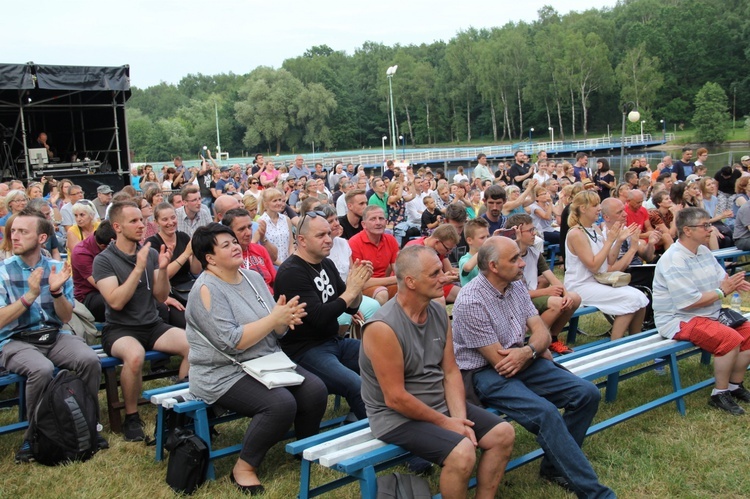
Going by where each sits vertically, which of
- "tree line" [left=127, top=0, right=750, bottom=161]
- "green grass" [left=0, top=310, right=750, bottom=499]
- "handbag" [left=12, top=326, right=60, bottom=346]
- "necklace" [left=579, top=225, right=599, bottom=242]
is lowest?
"green grass" [left=0, top=310, right=750, bottom=499]

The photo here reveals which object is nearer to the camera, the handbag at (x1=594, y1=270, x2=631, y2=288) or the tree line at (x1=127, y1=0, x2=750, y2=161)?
the handbag at (x1=594, y1=270, x2=631, y2=288)

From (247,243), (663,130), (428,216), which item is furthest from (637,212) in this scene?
(663,130)

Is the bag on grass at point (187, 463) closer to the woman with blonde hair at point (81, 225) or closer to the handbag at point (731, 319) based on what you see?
the woman with blonde hair at point (81, 225)

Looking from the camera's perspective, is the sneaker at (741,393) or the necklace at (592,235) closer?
the sneaker at (741,393)

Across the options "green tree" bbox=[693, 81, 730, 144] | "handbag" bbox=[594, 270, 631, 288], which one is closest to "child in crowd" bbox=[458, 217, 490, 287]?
"handbag" bbox=[594, 270, 631, 288]

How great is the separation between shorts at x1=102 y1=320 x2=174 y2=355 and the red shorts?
367 centimetres

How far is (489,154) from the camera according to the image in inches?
2211

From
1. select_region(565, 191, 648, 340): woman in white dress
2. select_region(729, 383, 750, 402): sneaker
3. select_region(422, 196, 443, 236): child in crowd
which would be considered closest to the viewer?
select_region(729, 383, 750, 402): sneaker

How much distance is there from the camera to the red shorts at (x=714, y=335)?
4.75 m

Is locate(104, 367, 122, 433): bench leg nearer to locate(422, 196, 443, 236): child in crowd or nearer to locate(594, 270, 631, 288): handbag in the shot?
locate(594, 270, 631, 288): handbag

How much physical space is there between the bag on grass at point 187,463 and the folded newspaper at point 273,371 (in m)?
0.47

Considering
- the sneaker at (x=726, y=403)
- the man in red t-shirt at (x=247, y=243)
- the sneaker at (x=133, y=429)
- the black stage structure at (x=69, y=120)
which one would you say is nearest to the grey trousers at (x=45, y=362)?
the sneaker at (x=133, y=429)

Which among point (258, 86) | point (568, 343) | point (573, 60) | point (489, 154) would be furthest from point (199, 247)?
point (258, 86)

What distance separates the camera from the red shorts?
4.75 metres
